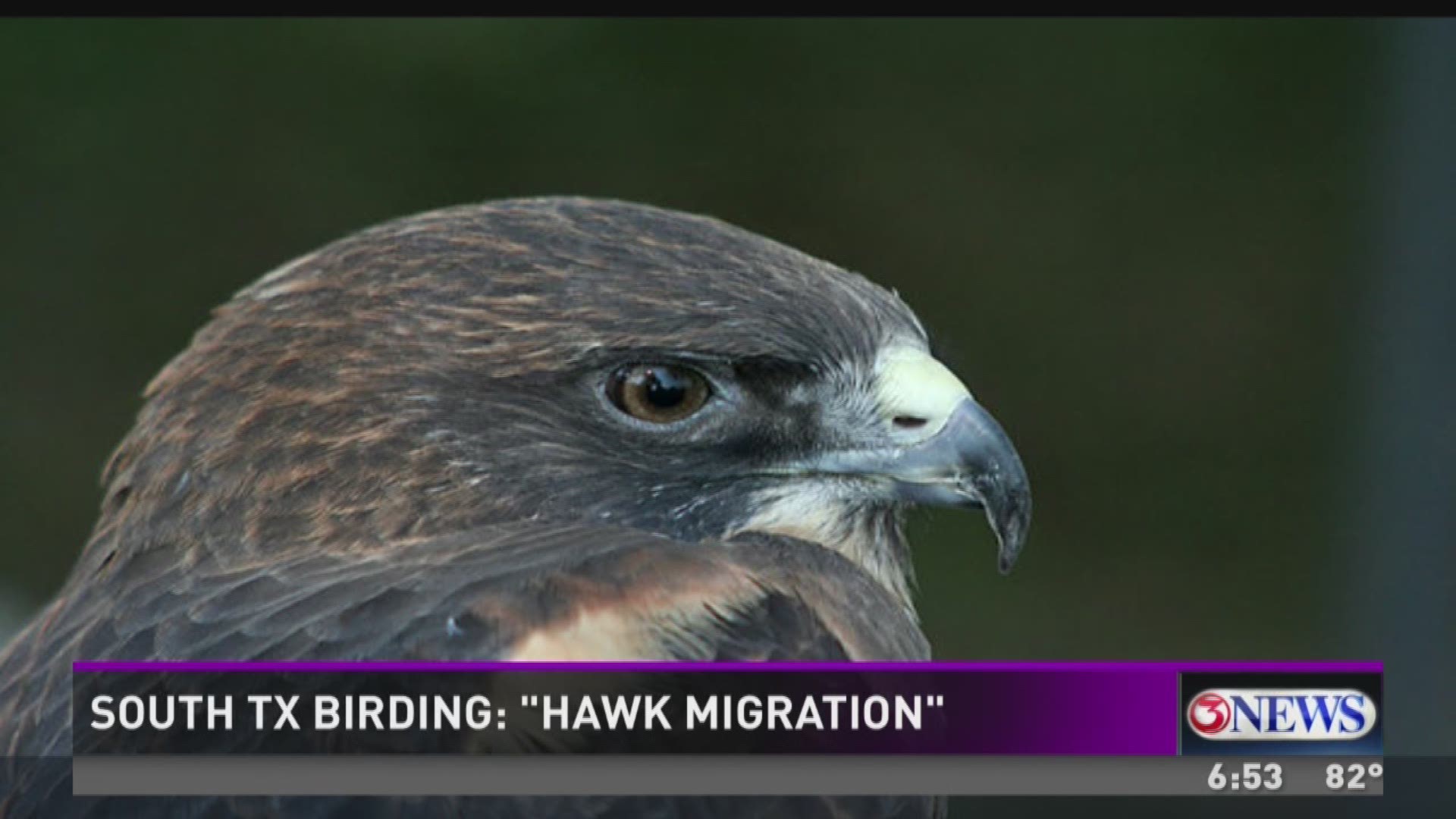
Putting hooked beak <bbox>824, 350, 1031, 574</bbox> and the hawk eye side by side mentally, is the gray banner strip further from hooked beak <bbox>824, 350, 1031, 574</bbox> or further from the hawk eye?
the hawk eye

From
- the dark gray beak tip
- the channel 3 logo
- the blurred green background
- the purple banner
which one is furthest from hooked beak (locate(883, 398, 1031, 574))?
the blurred green background

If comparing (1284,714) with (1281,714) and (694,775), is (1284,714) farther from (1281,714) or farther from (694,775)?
(694,775)

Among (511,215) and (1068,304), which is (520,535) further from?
(1068,304)

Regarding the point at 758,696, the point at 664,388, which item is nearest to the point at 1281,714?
the point at 758,696

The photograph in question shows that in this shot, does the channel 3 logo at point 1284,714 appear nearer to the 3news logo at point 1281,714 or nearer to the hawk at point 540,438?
the 3news logo at point 1281,714

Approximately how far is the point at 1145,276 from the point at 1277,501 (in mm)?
967

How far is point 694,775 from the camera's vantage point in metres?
2.44

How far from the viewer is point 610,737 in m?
2.44

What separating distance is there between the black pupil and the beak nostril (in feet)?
0.97

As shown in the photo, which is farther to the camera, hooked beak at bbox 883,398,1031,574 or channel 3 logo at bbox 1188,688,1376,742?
hooked beak at bbox 883,398,1031,574

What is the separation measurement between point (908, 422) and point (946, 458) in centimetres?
9

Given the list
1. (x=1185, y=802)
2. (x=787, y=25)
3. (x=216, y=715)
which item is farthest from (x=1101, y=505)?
(x=216, y=715)

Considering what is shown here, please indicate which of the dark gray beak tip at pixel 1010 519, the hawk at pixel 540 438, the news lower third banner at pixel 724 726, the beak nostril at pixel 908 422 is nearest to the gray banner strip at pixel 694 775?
the news lower third banner at pixel 724 726

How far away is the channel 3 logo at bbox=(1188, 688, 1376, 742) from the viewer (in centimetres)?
265
